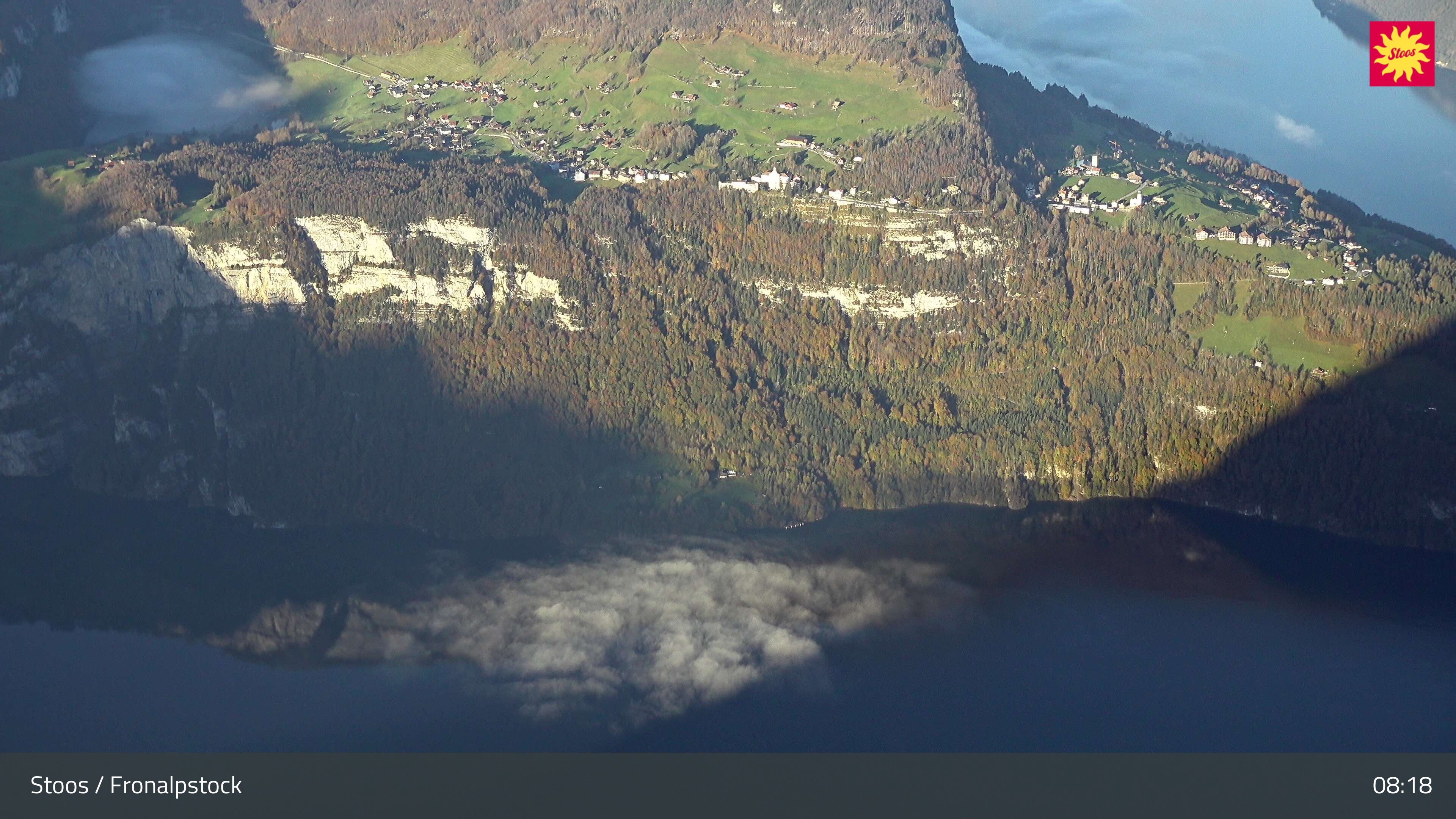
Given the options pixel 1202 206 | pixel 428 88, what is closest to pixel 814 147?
pixel 1202 206

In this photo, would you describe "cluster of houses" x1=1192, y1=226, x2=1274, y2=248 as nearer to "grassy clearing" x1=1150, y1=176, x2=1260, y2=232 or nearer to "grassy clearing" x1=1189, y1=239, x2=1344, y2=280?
"grassy clearing" x1=1189, y1=239, x2=1344, y2=280

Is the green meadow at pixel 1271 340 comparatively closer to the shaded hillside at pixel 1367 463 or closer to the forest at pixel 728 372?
the forest at pixel 728 372

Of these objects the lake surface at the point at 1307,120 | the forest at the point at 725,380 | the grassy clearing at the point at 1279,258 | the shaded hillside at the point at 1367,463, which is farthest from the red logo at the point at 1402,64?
the shaded hillside at the point at 1367,463

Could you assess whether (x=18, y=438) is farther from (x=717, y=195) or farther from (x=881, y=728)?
(x=881, y=728)

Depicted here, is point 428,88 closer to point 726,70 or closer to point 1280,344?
point 726,70

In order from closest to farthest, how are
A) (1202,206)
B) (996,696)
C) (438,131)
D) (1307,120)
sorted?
(996,696)
(1202,206)
(438,131)
(1307,120)

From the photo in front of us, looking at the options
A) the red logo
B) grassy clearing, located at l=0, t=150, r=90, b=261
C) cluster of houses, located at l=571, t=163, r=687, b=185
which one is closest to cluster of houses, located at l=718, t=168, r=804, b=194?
cluster of houses, located at l=571, t=163, r=687, b=185
